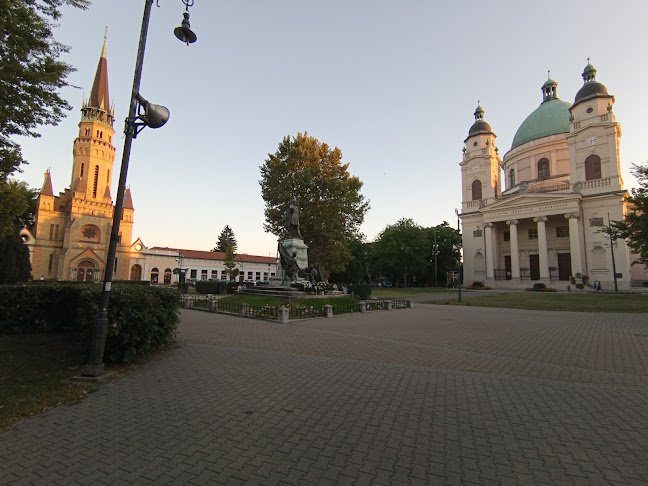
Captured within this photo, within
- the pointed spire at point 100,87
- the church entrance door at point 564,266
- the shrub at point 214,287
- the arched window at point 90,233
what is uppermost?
the pointed spire at point 100,87

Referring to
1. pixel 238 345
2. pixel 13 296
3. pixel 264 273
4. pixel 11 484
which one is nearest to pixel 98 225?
pixel 264 273

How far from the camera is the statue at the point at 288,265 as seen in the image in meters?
23.6

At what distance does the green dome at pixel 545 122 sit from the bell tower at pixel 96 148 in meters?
76.4

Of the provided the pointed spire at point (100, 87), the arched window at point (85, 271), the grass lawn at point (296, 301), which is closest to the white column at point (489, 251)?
the grass lawn at point (296, 301)

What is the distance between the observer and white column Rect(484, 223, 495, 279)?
49.8 metres

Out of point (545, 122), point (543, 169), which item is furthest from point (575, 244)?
point (545, 122)

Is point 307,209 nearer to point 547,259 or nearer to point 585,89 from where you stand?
point 547,259

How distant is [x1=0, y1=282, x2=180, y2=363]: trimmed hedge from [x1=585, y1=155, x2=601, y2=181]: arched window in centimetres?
5509

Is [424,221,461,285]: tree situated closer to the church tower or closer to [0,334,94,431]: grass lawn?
the church tower

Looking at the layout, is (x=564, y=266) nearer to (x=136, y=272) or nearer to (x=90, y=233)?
(x=136, y=272)

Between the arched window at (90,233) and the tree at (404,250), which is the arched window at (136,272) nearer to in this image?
the arched window at (90,233)

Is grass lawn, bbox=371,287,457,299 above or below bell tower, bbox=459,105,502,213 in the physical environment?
below

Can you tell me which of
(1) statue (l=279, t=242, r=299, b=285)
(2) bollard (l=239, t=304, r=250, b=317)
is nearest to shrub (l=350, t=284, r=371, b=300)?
(1) statue (l=279, t=242, r=299, b=285)

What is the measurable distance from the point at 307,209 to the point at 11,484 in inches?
1223
